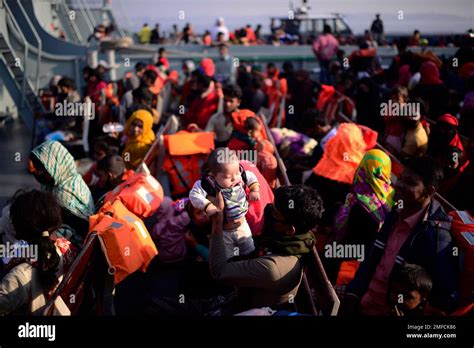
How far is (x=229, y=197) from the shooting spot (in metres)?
3.60

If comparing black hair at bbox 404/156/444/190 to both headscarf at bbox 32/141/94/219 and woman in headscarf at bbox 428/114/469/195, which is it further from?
headscarf at bbox 32/141/94/219

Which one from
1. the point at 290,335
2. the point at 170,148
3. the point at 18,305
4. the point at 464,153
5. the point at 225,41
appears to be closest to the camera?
the point at 290,335

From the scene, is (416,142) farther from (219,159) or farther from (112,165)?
(112,165)

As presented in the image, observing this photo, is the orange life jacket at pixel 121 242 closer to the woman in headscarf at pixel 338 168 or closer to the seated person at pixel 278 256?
the seated person at pixel 278 256

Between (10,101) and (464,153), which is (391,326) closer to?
(464,153)

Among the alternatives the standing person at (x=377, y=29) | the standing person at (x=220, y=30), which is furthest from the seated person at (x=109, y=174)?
the standing person at (x=377, y=29)

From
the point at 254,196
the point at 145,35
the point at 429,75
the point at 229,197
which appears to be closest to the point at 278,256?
the point at 229,197

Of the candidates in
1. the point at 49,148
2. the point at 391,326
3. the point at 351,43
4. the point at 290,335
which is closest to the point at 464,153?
the point at 391,326

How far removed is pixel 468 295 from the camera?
3.09 m

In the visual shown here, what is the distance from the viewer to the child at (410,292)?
298 centimetres

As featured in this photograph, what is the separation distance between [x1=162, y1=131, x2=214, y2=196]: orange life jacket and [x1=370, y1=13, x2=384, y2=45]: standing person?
46.1ft

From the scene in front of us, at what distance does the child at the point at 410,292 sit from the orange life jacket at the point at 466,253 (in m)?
0.19

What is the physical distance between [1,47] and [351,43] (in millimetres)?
11945

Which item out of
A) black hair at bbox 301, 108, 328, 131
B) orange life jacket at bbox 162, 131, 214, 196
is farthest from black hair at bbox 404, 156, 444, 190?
black hair at bbox 301, 108, 328, 131
